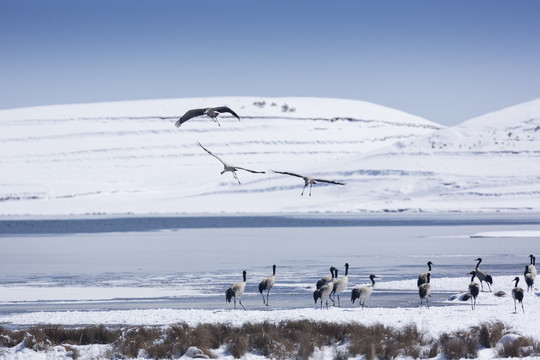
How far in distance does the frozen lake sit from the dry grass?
4175 mm

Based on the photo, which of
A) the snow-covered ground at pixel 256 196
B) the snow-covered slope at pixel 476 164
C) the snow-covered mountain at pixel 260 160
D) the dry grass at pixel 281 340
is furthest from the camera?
the snow-covered mountain at pixel 260 160

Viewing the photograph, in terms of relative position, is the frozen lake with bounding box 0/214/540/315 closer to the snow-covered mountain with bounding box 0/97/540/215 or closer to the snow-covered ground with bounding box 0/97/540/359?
the snow-covered ground with bounding box 0/97/540/359

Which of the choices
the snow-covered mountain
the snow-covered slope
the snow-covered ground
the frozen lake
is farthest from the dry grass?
the snow-covered mountain

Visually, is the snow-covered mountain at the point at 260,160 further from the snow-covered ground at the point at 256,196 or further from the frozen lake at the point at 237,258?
the frozen lake at the point at 237,258

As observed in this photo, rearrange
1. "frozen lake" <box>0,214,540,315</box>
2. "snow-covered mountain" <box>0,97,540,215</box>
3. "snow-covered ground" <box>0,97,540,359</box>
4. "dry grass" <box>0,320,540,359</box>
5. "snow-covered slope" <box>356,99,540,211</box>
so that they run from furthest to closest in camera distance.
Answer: "snow-covered mountain" <box>0,97,540,215</box> → "snow-covered slope" <box>356,99,540,211</box> → "frozen lake" <box>0,214,540,315</box> → "snow-covered ground" <box>0,97,540,359</box> → "dry grass" <box>0,320,540,359</box>

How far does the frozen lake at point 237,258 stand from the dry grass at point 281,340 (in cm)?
418

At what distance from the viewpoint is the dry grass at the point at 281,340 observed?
1546 centimetres

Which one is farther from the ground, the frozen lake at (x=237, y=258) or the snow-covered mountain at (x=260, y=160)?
the snow-covered mountain at (x=260, y=160)

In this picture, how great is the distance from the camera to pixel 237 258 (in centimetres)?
3350

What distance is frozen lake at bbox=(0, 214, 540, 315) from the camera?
23.0 metres

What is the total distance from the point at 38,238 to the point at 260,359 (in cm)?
3223

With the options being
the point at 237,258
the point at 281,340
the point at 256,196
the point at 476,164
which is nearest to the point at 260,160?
the point at 256,196

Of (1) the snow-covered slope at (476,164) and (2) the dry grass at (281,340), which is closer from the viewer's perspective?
(2) the dry grass at (281,340)

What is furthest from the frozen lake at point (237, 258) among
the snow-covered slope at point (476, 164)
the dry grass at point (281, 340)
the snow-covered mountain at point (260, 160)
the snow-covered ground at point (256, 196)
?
the snow-covered mountain at point (260, 160)
